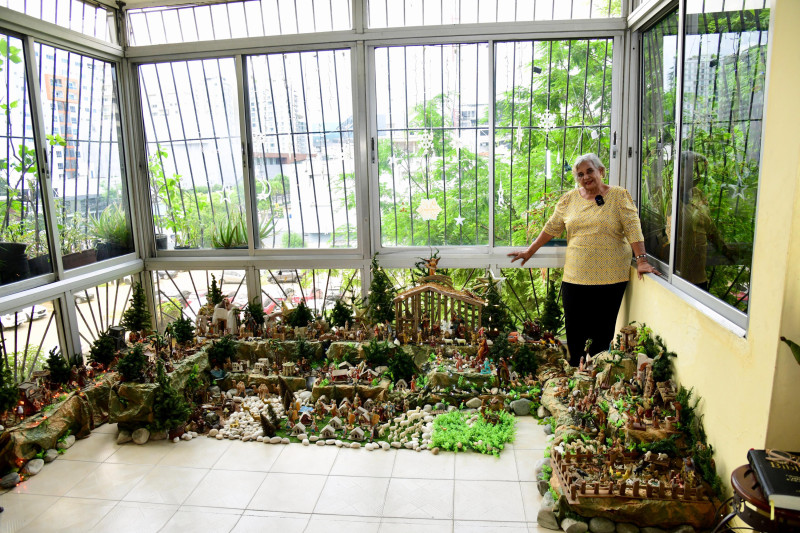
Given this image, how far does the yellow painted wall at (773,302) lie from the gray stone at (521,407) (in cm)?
157

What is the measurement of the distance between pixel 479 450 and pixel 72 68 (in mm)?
4928

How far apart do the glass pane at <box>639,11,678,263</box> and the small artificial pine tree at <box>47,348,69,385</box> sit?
498 centimetres

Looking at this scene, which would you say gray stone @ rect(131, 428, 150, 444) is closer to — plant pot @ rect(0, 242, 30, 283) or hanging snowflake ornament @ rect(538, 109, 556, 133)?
plant pot @ rect(0, 242, 30, 283)

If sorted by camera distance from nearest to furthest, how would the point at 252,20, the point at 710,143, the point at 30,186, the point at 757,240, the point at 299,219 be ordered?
the point at 757,240 < the point at 710,143 < the point at 30,186 < the point at 252,20 < the point at 299,219

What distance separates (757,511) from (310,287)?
4.62 meters

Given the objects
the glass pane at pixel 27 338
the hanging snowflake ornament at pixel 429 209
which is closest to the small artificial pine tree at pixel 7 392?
the glass pane at pixel 27 338

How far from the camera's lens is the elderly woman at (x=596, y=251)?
14.7 ft

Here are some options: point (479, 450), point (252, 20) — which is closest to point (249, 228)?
point (252, 20)

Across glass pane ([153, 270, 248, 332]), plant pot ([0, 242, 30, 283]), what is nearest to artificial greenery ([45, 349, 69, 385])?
plant pot ([0, 242, 30, 283])

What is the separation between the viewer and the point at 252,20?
5.53 m

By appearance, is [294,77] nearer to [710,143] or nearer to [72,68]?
[72,68]

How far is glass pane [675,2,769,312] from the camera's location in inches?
114

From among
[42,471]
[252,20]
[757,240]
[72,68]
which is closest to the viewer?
[757,240]

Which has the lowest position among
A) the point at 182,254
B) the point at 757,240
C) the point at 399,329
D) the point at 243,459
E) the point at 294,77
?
the point at 243,459
